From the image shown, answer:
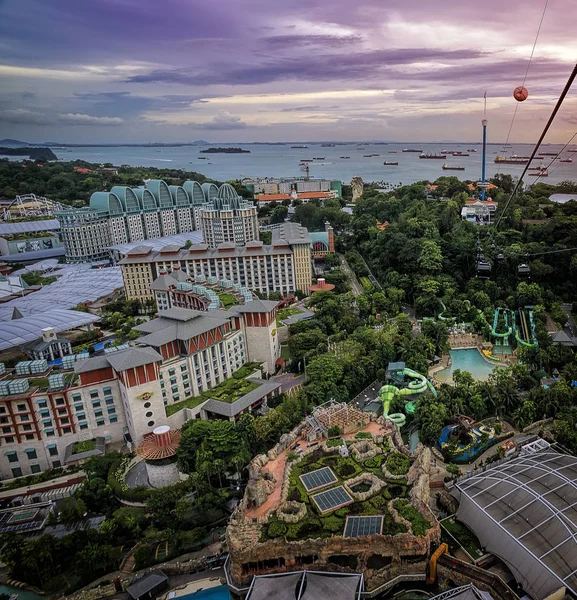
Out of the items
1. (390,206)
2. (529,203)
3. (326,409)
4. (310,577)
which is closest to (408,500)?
(310,577)

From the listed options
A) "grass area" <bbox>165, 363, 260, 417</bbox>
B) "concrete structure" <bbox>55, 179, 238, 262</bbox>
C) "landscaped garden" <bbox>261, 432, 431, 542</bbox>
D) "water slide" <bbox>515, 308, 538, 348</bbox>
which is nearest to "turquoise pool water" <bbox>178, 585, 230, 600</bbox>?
"landscaped garden" <bbox>261, 432, 431, 542</bbox>

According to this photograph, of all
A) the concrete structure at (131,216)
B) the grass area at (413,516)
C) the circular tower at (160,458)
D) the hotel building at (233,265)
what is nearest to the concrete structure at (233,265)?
the hotel building at (233,265)

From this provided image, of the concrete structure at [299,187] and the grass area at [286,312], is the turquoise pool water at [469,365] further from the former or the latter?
the concrete structure at [299,187]

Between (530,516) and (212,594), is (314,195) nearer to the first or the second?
(530,516)

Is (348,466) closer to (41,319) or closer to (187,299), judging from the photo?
(187,299)

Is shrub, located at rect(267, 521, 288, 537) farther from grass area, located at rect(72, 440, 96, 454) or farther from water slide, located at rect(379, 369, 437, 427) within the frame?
grass area, located at rect(72, 440, 96, 454)

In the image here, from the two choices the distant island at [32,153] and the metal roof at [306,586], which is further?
the distant island at [32,153]

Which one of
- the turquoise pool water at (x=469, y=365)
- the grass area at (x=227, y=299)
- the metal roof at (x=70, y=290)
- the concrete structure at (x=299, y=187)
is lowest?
the turquoise pool water at (x=469, y=365)
